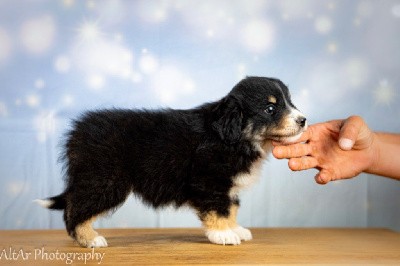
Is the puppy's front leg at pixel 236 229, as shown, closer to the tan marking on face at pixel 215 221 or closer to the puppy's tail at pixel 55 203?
the tan marking on face at pixel 215 221

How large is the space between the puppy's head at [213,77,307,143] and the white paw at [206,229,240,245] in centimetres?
55

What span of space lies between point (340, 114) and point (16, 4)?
2.83 m

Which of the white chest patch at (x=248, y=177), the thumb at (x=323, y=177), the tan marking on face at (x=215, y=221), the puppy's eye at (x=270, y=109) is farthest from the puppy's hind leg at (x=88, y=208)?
the thumb at (x=323, y=177)

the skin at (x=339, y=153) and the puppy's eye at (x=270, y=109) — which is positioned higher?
the puppy's eye at (x=270, y=109)

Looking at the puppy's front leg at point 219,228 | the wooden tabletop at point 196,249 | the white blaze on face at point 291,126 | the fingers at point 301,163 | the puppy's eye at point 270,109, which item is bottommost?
the wooden tabletop at point 196,249

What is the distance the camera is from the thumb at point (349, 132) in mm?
3695

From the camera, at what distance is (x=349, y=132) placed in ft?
12.3

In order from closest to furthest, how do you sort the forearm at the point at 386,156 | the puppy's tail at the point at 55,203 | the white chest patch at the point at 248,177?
the white chest patch at the point at 248,177 < the puppy's tail at the point at 55,203 < the forearm at the point at 386,156

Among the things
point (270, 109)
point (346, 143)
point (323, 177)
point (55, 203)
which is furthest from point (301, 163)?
point (55, 203)

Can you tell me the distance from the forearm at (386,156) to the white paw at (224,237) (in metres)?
1.11

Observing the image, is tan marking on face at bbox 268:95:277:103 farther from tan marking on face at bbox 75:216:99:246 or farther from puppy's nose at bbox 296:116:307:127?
tan marking on face at bbox 75:216:99:246

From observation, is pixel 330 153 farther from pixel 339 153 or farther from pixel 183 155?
pixel 183 155

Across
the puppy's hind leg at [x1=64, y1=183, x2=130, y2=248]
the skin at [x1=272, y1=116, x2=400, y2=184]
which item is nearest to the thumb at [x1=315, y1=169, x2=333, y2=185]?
the skin at [x1=272, y1=116, x2=400, y2=184]

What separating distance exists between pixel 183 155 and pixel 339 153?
110 centimetres
